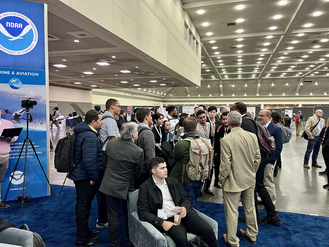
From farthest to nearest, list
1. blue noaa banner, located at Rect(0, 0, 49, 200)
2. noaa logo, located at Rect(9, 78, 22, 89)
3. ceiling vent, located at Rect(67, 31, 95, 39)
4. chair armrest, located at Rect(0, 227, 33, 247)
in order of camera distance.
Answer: ceiling vent, located at Rect(67, 31, 95, 39)
noaa logo, located at Rect(9, 78, 22, 89)
blue noaa banner, located at Rect(0, 0, 49, 200)
chair armrest, located at Rect(0, 227, 33, 247)

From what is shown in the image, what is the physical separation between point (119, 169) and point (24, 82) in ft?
8.82

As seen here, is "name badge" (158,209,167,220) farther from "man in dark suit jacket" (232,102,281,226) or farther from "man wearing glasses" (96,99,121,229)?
"man in dark suit jacket" (232,102,281,226)

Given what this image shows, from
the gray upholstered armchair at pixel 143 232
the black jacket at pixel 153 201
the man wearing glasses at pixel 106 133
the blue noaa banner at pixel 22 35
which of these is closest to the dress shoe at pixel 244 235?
the gray upholstered armchair at pixel 143 232

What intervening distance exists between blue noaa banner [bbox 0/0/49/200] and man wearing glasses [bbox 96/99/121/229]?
1328 mm

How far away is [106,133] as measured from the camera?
3.38 meters

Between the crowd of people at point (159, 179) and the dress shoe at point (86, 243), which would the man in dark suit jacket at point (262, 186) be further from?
the dress shoe at point (86, 243)

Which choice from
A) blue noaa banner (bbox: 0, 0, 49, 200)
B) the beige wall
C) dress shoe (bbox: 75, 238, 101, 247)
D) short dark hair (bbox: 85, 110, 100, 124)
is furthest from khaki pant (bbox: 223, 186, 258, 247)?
the beige wall

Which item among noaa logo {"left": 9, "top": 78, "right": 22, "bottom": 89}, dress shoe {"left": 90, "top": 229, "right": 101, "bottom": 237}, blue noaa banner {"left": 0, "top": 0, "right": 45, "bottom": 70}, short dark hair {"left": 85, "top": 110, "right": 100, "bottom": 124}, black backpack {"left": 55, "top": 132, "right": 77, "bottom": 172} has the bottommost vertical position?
dress shoe {"left": 90, "top": 229, "right": 101, "bottom": 237}

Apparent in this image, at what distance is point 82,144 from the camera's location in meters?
A: 2.53

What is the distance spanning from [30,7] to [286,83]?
31.1 meters

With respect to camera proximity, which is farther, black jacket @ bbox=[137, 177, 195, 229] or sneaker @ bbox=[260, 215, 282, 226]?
sneaker @ bbox=[260, 215, 282, 226]

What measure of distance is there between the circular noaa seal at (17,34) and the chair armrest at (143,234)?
332cm

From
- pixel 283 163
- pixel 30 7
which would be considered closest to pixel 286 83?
pixel 283 163

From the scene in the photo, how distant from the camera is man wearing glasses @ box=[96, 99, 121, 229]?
3020 millimetres
